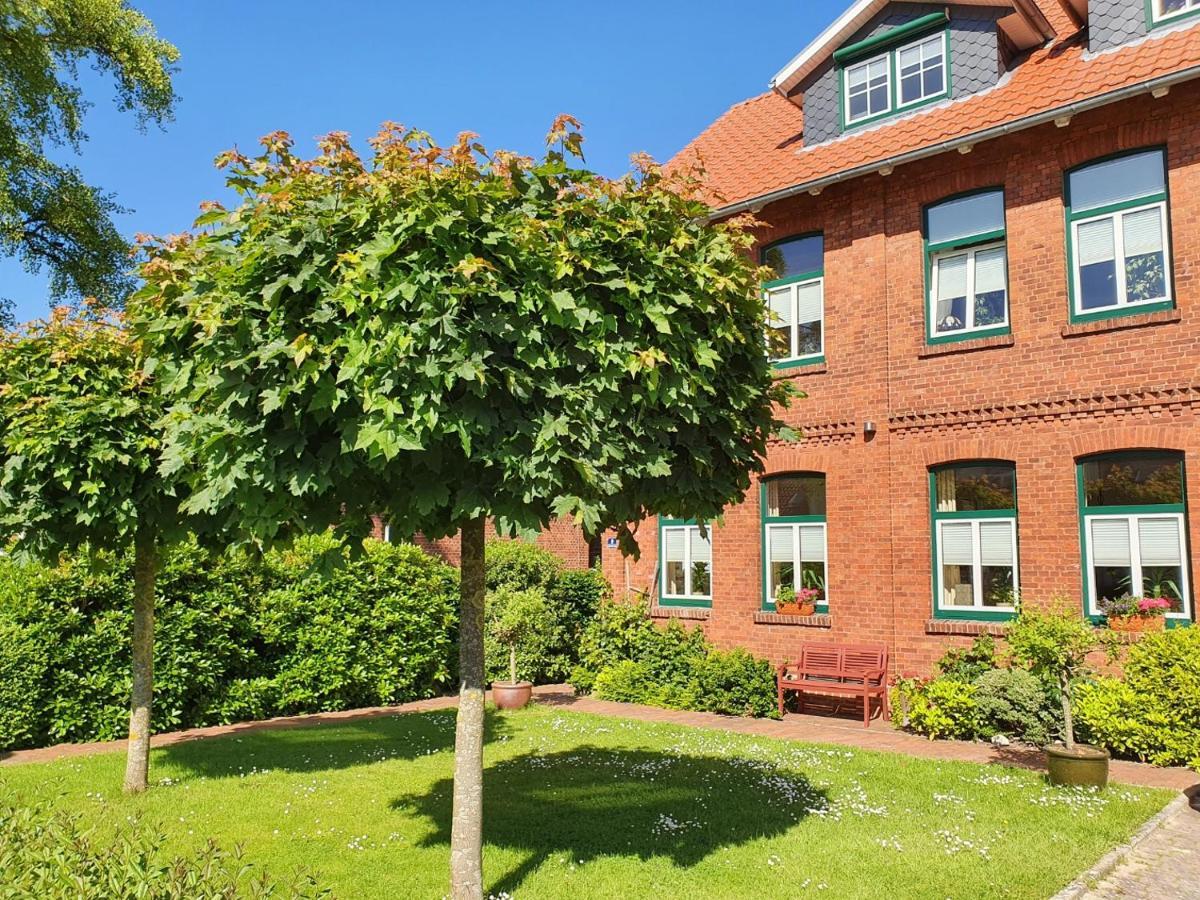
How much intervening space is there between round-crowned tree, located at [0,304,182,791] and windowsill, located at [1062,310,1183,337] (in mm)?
9806

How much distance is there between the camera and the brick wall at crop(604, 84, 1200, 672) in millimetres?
10289

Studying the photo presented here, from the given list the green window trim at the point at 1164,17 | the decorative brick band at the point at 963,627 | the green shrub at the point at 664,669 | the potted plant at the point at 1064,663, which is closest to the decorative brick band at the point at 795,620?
the green shrub at the point at 664,669

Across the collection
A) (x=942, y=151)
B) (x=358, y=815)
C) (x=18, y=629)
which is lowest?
(x=358, y=815)

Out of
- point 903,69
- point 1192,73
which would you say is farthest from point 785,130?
point 1192,73

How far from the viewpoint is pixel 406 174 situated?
4.58m

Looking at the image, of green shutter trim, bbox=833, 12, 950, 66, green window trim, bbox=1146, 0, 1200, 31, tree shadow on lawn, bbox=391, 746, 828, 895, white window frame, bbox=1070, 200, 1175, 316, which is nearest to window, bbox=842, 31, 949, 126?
green shutter trim, bbox=833, 12, 950, 66

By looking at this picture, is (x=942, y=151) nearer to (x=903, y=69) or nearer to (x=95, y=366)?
(x=903, y=69)

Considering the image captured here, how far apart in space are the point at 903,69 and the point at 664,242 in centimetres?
1027

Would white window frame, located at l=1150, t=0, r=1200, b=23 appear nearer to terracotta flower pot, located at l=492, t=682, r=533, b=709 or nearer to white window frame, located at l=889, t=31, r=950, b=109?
white window frame, located at l=889, t=31, r=950, b=109

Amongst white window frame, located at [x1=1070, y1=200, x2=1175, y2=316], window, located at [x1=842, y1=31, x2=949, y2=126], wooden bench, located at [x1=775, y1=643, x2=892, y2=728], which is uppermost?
window, located at [x1=842, y1=31, x2=949, y2=126]

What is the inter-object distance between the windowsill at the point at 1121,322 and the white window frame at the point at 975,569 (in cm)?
236

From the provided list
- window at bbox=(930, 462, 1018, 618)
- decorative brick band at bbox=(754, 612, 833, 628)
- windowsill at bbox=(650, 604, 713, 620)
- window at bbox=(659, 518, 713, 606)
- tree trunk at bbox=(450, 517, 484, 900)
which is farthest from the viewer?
window at bbox=(659, 518, 713, 606)

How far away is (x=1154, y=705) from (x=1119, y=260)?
505 centimetres

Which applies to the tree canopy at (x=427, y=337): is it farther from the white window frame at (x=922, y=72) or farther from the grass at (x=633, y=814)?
the white window frame at (x=922, y=72)
